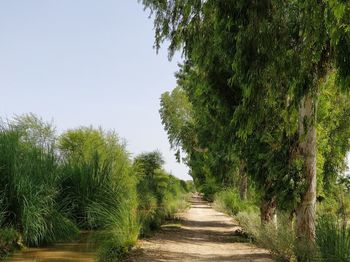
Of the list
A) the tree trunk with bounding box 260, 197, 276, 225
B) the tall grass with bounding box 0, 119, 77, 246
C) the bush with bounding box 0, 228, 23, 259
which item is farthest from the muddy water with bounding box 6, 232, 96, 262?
the tree trunk with bounding box 260, 197, 276, 225

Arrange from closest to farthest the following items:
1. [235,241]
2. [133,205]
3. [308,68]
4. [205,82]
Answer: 1. [308,68]
2. [205,82]
3. [133,205]
4. [235,241]

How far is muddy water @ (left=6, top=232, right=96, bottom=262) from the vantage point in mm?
12461

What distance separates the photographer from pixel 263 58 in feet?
24.8

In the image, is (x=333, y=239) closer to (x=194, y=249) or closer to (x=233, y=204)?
(x=194, y=249)

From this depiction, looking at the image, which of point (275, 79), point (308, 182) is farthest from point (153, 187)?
point (275, 79)

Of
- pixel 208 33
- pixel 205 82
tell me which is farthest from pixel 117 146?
pixel 208 33

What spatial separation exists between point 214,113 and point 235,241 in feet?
19.7

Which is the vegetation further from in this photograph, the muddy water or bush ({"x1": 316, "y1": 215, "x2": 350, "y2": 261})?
bush ({"x1": 316, "y1": 215, "x2": 350, "y2": 261})

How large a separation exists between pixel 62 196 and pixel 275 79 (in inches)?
448

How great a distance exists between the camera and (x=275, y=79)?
7.49 meters

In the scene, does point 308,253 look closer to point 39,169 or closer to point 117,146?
point 39,169

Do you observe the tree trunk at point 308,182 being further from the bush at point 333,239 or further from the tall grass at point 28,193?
the tall grass at point 28,193

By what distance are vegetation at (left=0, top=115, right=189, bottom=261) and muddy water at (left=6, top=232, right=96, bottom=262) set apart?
32cm

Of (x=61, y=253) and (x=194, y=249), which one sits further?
(x=194, y=249)
